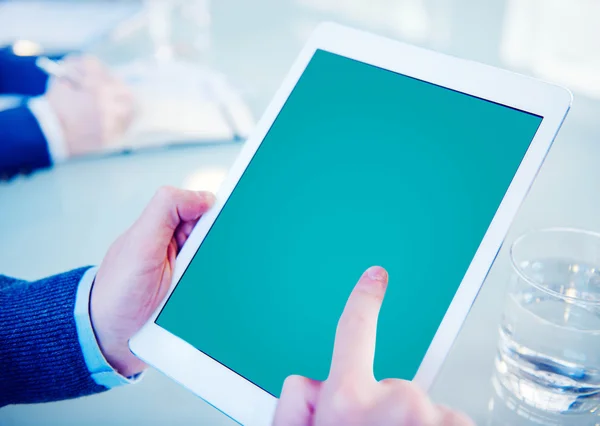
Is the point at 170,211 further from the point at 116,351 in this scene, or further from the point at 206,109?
the point at 206,109

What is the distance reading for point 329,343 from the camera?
1.37ft

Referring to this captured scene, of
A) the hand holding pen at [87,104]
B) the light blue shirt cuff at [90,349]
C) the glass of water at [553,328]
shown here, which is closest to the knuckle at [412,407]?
the glass of water at [553,328]

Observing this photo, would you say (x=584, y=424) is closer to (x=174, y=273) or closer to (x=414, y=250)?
(x=414, y=250)

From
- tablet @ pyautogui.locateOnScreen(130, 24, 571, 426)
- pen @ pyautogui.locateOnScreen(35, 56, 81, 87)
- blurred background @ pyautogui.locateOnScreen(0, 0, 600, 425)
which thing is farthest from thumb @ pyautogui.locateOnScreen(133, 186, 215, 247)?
pen @ pyautogui.locateOnScreen(35, 56, 81, 87)

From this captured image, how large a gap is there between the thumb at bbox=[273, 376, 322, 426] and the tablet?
2.8 inches

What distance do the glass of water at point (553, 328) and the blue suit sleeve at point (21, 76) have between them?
817 millimetres

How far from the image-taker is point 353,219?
447 mm

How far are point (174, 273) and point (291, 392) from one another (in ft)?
0.60

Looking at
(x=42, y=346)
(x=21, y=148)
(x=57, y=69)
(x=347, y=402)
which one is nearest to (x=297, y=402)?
(x=347, y=402)

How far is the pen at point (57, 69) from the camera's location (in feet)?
2.74

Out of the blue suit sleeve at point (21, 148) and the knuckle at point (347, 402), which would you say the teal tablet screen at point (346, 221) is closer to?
the knuckle at point (347, 402)

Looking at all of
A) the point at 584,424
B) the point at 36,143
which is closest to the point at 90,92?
the point at 36,143

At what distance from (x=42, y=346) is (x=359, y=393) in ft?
1.06

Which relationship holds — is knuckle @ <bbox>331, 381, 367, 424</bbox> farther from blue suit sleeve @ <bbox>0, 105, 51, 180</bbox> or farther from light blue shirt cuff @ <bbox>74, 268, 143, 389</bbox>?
blue suit sleeve @ <bbox>0, 105, 51, 180</bbox>
